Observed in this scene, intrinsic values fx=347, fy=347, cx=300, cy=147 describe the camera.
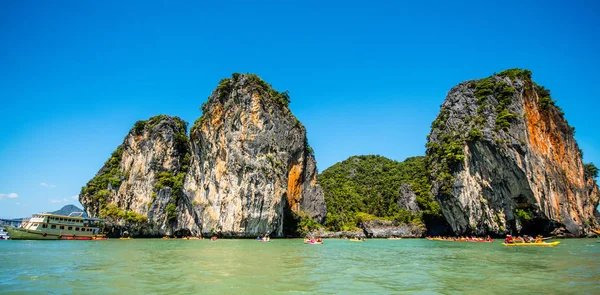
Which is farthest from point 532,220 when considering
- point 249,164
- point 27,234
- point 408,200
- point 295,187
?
point 27,234

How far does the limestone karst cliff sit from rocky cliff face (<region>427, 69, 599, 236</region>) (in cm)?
2241

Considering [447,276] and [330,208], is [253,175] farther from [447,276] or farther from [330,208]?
[447,276]

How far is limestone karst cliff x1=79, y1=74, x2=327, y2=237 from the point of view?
49.0m

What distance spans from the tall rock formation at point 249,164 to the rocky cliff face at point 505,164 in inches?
864

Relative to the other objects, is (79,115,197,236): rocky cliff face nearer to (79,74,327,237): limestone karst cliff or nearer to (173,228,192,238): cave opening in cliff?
(79,74,327,237): limestone karst cliff

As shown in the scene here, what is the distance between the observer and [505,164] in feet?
148

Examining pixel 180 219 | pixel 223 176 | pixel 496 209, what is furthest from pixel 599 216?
pixel 180 219

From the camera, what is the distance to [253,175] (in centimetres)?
4872

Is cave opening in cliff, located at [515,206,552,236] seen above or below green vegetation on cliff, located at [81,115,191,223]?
below

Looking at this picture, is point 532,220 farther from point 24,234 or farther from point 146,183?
point 24,234

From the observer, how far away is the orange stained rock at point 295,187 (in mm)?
56250

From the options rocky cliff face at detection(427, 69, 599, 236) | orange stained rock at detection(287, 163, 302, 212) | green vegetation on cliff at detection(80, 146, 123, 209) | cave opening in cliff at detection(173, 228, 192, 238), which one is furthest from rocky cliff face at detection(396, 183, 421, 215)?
green vegetation on cliff at detection(80, 146, 123, 209)

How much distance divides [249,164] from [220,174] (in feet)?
19.2

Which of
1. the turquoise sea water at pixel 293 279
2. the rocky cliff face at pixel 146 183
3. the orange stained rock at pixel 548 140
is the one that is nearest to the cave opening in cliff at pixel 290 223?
the rocky cliff face at pixel 146 183
